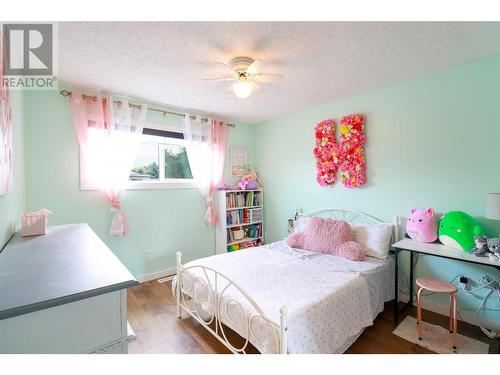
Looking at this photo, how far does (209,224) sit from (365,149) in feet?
8.01

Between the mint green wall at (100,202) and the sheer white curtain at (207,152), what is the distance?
146mm

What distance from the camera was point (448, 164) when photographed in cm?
218

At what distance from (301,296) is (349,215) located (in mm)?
1637

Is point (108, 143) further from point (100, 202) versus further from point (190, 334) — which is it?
point (190, 334)

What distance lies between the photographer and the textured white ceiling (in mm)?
1562

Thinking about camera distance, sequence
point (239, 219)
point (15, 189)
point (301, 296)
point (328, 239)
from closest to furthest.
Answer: point (301, 296), point (15, 189), point (328, 239), point (239, 219)

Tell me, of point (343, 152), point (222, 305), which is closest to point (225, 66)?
point (343, 152)

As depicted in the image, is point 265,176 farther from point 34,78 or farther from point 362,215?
point 34,78

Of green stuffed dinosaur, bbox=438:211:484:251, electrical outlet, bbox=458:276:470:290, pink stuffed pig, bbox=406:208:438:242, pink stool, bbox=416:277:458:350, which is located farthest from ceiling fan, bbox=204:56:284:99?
electrical outlet, bbox=458:276:470:290

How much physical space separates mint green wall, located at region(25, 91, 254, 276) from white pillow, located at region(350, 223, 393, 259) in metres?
2.18

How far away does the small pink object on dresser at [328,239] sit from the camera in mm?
2377

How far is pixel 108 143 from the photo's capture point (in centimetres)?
266

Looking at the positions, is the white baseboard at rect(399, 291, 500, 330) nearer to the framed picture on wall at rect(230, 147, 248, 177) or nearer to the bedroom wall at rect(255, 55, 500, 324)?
the bedroom wall at rect(255, 55, 500, 324)
